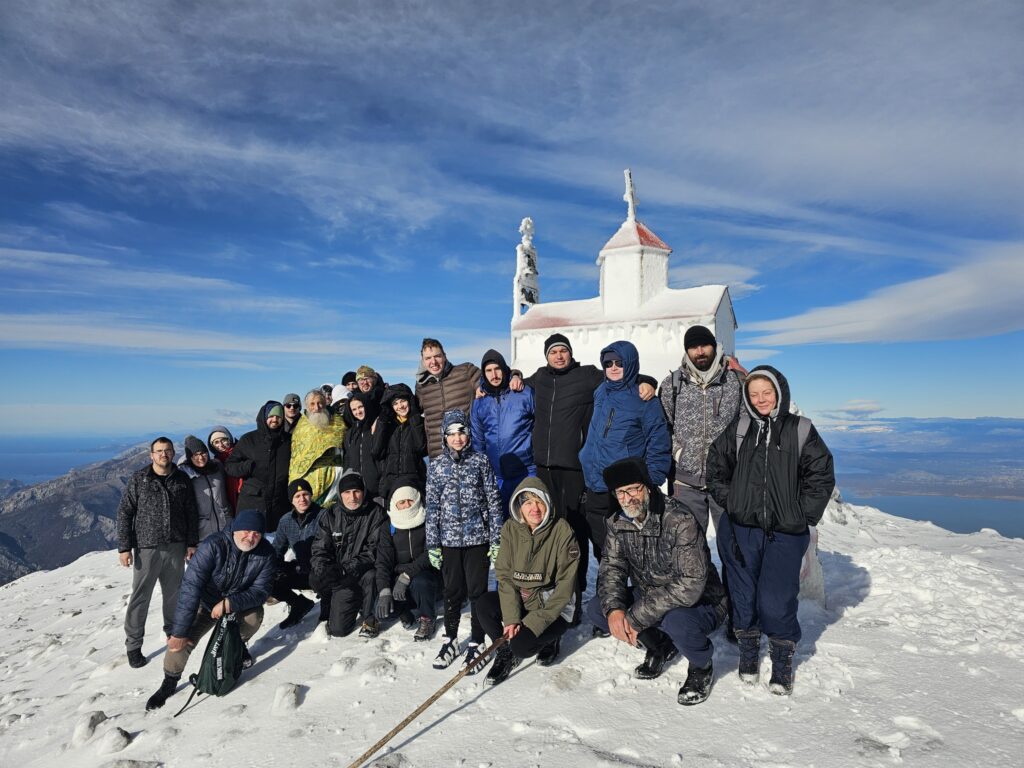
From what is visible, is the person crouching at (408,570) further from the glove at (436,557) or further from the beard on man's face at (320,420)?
the beard on man's face at (320,420)

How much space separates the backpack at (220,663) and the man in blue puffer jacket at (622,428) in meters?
3.62

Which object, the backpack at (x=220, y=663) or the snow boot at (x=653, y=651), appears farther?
the backpack at (x=220, y=663)

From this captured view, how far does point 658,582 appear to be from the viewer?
15.0 ft

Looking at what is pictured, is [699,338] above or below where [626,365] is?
above

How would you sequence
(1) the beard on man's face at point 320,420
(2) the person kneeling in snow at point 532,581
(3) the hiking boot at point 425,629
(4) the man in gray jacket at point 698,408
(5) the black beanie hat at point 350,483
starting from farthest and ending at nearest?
(1) the beard on man's face at point 320,420, (5) the black beanie hat at point 350,483, (3) the hiking boot at point 425,629, (4) the man in gray jacket at point 698,408, (2) the person kneeling in snow at point 532,581

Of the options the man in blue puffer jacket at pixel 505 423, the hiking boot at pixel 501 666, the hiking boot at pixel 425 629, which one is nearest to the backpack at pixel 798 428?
the man in blue puffer jacket at pixel 505 423

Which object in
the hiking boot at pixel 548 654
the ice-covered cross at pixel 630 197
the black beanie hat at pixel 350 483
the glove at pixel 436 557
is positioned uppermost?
the ice-covered cross at pixel 630 197

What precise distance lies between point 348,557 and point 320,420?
186 centimetres

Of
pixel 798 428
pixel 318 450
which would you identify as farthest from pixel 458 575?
pixel 798 428

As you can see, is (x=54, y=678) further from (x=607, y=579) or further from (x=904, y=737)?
(x=904, y=737)

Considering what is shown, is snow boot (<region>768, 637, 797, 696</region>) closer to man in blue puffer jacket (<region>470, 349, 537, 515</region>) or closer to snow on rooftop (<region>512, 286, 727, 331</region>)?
man in blue puffer jacket (<region>470, 349, 537, 515</region>)

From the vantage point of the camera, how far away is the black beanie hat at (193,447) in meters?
6.73

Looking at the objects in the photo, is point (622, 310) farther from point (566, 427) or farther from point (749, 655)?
point (749, 655)

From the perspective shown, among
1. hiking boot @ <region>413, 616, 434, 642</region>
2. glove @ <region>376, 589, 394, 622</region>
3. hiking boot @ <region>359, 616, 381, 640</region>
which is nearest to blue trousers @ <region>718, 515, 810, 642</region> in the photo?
hiking boot @ <region>413, 616, 434, 642</region>
